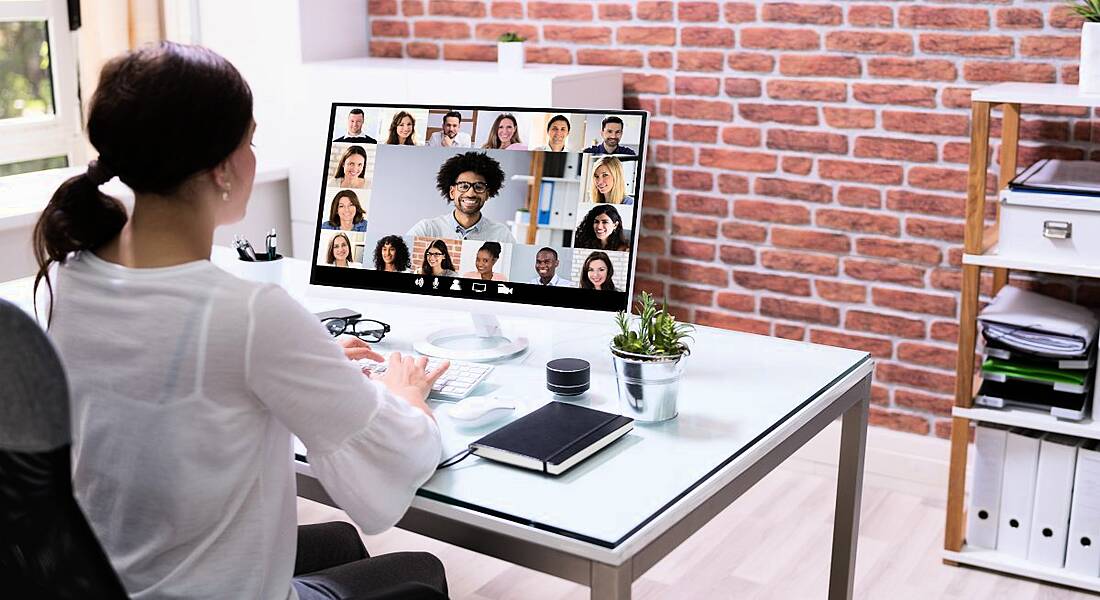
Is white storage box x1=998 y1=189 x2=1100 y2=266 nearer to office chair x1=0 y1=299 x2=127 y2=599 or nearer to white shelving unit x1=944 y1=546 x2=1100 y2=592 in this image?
white shelving unit x1=944 y1=546 x2=1100 y2=592

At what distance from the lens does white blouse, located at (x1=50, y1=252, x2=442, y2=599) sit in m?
1.29

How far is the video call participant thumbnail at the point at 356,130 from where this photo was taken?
2133 millimetres

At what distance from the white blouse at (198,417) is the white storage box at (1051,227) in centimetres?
186

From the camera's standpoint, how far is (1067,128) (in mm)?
2941

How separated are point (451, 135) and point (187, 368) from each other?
2.91 ft

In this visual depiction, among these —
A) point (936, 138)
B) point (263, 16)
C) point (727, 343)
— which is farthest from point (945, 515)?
point (263, 16)

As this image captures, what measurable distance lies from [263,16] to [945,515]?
106 inches

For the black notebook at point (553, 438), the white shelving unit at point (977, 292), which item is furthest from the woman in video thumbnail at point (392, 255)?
the white shelving unit at point (977, 292)

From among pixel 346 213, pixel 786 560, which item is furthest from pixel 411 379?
pixel 786 560

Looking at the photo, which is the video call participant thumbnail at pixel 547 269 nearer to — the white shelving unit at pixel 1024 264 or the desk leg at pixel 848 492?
the desk leg at pixel 848 492

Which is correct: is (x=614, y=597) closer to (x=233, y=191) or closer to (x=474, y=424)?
(x=474, y=424)

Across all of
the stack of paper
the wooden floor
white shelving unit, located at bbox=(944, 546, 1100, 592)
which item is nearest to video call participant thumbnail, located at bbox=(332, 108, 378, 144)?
the wooden floor

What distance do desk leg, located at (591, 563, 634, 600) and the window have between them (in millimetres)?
3190

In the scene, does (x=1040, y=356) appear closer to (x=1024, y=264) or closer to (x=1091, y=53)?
(x=1024, y=264)
